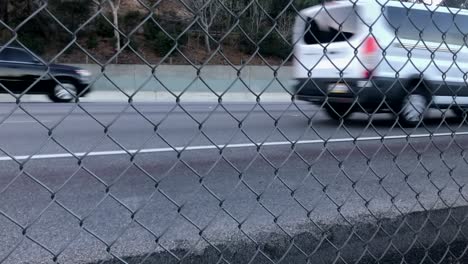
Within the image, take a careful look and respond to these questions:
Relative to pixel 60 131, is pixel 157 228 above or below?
above

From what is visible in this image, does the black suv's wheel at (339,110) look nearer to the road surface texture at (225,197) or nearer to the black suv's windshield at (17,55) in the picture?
the road surface texture at (225,197)

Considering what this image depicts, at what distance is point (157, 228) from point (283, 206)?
1252mm

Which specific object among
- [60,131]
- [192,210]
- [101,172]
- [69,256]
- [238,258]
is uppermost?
[238,258]

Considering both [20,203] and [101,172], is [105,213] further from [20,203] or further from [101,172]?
[101,172]

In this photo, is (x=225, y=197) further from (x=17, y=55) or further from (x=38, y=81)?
Answer: (x=17, y=55)

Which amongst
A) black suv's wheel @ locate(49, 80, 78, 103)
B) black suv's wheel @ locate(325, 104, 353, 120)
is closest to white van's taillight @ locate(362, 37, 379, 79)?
black suv's wheel @ locate(325, 104, 353, 120)

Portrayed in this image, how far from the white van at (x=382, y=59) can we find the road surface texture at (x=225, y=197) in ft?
0.75

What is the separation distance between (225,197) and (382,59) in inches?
104

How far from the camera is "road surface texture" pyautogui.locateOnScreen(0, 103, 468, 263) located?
2.63 m

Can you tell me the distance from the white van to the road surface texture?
9.0 inches

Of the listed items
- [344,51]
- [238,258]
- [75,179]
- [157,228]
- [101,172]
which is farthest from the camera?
[344,51]

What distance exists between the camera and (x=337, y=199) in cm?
501

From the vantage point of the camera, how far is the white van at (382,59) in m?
2.56

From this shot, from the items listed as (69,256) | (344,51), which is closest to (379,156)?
(344,51)
